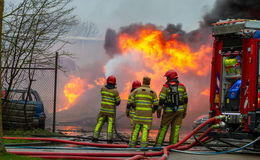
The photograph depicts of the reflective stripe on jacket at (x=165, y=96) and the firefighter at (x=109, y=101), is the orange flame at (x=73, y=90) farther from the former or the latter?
the reflective stripe on jacket at (x=165, y=96)

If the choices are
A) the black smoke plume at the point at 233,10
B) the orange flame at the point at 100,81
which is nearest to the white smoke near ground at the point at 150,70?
the black smoke plume at the point at 233,10

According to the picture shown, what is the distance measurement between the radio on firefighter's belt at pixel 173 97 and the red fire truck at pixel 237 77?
2.71 ft

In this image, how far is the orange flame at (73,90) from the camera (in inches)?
1142

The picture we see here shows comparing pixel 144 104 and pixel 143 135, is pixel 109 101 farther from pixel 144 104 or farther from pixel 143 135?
pixel 143 135

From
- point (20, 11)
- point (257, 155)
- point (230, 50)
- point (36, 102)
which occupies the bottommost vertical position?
point (257, 155)

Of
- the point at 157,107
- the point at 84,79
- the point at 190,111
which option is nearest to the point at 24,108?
the point at 157,107

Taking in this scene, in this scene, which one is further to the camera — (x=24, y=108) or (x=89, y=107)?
(x=89, y=107)

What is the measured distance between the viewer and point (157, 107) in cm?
1171

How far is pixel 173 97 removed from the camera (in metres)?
11.7

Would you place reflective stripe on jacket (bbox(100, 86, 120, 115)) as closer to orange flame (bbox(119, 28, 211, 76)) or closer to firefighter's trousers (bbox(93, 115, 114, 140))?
firefighter's trousers (bbox(93, 115, 114, 140))

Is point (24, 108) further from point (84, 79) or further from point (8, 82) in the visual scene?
point (84, 79)

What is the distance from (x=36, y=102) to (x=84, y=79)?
17.0m

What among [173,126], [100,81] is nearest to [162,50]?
[173,126]

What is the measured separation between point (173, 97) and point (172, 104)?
165 millimetres
